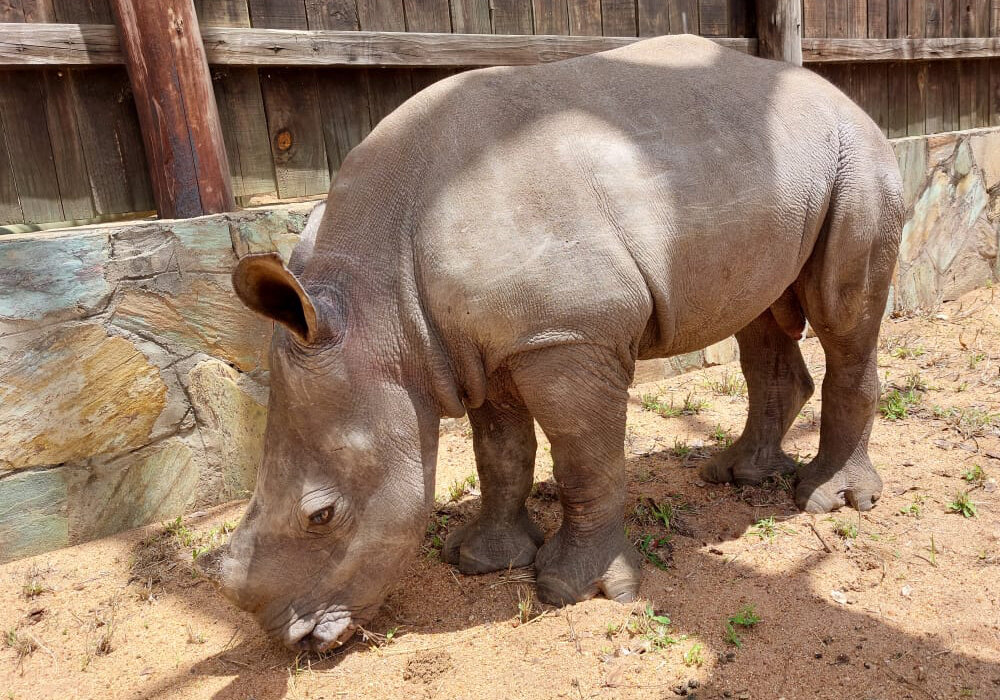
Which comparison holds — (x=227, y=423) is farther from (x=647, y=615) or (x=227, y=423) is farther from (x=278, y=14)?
(x=647, y=615)

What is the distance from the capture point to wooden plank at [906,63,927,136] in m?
6.50

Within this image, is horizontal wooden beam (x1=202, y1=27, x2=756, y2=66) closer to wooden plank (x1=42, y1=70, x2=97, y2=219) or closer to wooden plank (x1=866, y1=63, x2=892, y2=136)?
wooden plank (x1=42, y1=70, x2=97, y2=219)

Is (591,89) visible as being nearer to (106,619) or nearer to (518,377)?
(518,377)

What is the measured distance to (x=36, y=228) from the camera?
3.63m

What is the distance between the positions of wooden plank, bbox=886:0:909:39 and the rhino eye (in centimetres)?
601

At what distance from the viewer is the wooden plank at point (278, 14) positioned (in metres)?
3.96

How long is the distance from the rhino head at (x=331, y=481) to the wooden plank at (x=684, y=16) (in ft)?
12.4

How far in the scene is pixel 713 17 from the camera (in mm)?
5453

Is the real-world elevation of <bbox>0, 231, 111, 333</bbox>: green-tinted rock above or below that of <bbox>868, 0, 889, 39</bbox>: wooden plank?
below

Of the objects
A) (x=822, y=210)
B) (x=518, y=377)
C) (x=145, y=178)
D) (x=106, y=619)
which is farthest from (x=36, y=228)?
(x=822, y=210)

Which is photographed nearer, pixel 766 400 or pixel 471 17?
pixel 766 400

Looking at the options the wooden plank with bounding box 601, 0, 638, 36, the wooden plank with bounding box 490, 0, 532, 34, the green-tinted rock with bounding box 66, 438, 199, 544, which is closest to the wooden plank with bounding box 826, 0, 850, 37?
the wooden plank with bounding box 601, 0, 638, 36

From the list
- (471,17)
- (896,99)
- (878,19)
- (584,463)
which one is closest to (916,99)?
(896,99)

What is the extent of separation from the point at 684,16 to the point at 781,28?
2.39 feet
